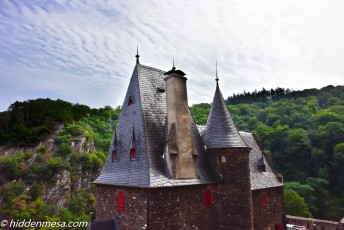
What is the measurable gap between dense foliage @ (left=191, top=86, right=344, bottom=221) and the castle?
32.0 m

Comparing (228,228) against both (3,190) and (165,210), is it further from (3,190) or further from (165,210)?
(3,190)

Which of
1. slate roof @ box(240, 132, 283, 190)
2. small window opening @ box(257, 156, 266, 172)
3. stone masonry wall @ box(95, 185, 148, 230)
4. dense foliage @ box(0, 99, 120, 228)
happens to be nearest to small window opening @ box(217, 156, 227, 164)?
slate roof @ box(240, 132, 283, 190)

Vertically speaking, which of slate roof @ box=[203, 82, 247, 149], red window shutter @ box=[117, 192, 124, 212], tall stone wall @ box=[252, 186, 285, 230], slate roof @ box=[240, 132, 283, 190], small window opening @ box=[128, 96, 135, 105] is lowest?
tall stone wall @ box=[252, 186, 285, 230]

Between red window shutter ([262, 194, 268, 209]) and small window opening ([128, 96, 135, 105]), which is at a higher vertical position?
small window opening ([128, 96, 135, 105])

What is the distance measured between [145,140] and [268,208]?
1009 centimetres

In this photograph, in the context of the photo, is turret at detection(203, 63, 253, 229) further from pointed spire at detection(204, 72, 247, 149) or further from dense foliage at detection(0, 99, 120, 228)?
dense foliage at detection(0, 99, 120, 228)

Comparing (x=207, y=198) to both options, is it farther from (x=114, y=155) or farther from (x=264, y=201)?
(x=264, y=201)

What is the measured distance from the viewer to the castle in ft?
40.0

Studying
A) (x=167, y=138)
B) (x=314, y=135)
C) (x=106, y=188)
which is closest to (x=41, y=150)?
(x=106, y=188)

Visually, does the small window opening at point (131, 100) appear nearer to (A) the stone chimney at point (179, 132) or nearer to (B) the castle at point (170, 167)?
(B) the castle at point (170, 167)

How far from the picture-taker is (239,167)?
14.4 meters

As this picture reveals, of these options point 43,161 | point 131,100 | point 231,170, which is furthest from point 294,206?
point 43,161

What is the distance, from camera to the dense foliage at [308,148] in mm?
42875

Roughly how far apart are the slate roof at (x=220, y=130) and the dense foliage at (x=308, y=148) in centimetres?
3188
